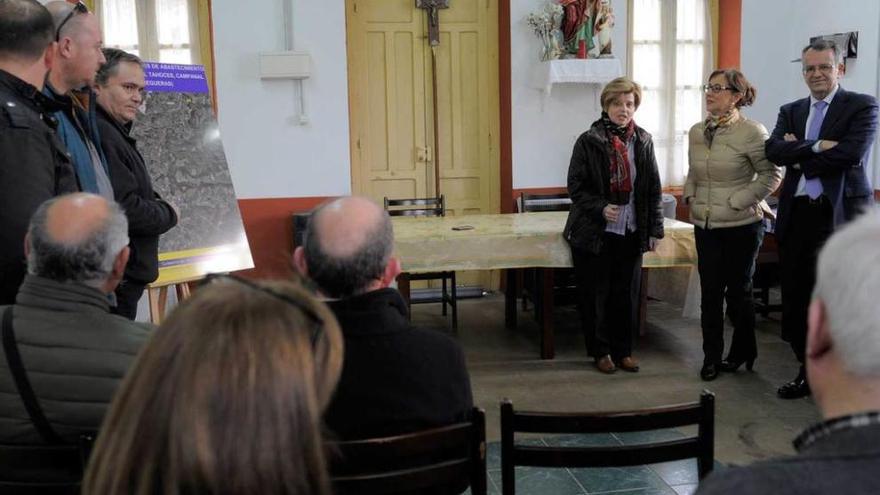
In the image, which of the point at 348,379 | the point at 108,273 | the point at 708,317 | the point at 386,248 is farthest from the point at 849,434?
the point at 708,317

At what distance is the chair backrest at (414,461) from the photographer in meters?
1.45

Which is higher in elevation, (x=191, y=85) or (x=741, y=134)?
(x=191, y=85)

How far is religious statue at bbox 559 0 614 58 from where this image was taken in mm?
6070

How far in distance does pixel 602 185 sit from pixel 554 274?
1.44 m

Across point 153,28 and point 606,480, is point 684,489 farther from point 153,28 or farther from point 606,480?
point 153,28

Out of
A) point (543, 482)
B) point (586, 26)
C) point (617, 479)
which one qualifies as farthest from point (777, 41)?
point (543, 482)

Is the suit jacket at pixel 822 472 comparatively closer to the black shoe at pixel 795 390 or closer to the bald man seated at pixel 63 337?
the bald man seated at pixel 63 337

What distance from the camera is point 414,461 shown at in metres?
1.58

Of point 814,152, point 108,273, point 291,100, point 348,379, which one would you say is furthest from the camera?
point 291,100

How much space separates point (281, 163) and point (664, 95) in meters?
3.11

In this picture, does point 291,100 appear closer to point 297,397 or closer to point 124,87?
point 124,87

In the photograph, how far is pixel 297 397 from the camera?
2.80ft

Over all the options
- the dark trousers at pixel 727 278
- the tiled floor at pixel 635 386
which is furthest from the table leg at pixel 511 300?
the dark trousers at pixel 727 278

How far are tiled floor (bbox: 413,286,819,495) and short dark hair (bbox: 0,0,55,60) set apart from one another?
2.04 meters
